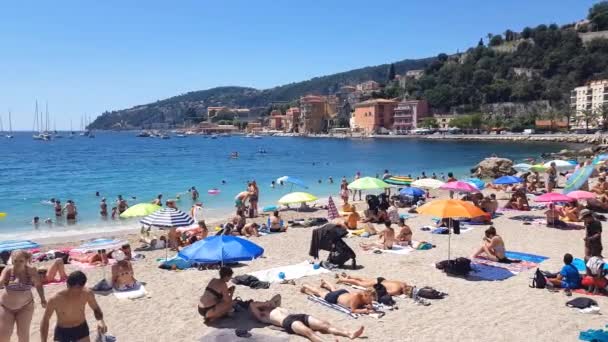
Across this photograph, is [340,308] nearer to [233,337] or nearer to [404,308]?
[404,308]

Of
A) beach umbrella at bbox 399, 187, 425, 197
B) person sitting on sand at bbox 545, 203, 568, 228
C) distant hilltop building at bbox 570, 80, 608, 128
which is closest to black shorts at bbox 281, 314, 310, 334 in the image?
person sitting on sand at bbox 545, 203, 568, 228

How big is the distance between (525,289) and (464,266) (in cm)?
116

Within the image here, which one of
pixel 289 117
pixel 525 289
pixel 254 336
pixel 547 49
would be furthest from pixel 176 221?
pixel 289 117

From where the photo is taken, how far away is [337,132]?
6083 inches

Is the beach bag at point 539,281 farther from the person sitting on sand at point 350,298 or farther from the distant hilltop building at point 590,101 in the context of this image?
the distant hilltop building at point 590,101

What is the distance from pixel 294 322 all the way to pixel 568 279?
16.5 feet

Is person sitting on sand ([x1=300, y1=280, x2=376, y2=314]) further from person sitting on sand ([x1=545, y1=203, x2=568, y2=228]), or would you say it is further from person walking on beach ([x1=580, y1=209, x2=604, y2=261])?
person sitting on sand ([x1=545, y1=203, x2=568, y2=228])

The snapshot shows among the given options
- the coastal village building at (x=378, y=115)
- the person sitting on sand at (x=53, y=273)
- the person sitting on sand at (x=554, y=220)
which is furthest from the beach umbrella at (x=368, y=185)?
the coastal village building at (x=378, y=115)

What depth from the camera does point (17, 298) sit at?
17.7 feet

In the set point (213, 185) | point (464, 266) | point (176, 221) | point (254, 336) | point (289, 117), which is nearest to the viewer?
point (254, 336)

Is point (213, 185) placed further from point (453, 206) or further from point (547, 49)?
point (547, 49)

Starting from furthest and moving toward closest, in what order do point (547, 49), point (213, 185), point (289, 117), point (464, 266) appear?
point (289, 117) → point (547, 49) → point (213, 185) → point (464, 266)

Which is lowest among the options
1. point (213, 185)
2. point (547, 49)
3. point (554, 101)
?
point (213, 185)

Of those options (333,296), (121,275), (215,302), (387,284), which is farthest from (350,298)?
(121,275)
